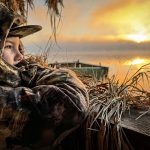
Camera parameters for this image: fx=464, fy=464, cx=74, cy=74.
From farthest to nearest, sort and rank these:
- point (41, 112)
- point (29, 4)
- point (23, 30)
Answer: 1. point (29, 4)
2. point (23, 30)
3. point (41, 112)

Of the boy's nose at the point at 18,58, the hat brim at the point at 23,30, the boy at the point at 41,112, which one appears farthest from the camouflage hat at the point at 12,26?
the boy at the point at 41,112

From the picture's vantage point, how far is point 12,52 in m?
2.85

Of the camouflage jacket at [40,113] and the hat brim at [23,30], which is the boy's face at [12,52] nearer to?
the hat brim at [23,30]

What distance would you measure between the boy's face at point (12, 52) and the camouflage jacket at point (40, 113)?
0.32 meters

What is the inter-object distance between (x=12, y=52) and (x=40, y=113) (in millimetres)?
604

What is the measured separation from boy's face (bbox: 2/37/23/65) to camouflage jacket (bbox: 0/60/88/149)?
319 millimetres

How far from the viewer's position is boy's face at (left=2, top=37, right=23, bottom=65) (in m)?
2.79

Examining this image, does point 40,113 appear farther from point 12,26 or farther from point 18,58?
point 12,26

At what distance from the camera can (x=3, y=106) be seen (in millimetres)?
2414

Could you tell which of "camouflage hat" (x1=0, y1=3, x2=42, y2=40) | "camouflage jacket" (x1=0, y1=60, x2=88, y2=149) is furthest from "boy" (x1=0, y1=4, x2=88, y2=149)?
"camouflage hat" (x1=0, y1=3, x2=42, y2=40)

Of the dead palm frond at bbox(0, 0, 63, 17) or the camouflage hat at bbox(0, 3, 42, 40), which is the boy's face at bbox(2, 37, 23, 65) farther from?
the dead palm frond at bbox(0, 0, 63, 17)

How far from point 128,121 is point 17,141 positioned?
1.94 feet

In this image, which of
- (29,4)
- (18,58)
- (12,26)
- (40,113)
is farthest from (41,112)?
(29,4)

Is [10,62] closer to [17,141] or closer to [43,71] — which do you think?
[43,71]
